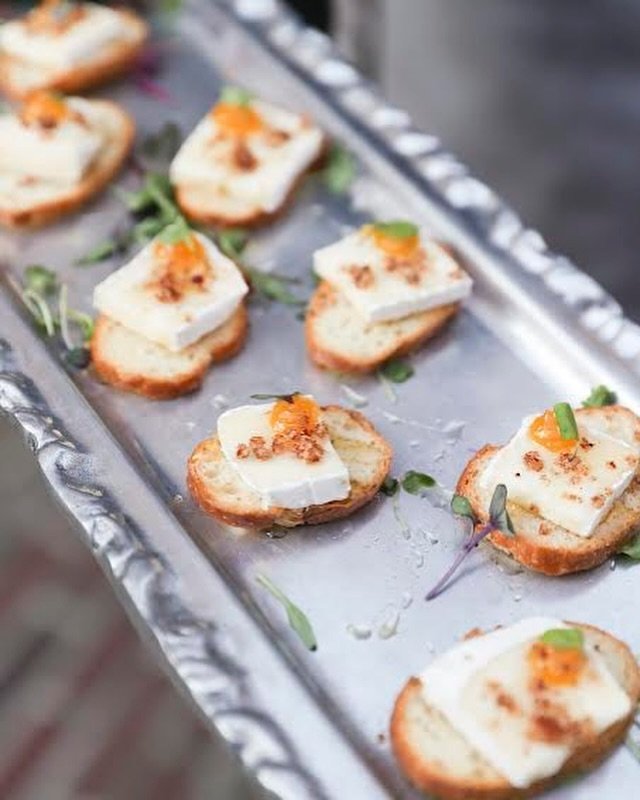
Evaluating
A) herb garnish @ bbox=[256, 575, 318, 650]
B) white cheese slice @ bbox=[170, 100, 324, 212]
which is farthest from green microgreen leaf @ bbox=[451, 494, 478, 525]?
white cheese slice @ bbox=[170, 100, 324, 212]

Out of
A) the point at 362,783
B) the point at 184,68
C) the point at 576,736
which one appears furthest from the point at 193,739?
the point at 184,68

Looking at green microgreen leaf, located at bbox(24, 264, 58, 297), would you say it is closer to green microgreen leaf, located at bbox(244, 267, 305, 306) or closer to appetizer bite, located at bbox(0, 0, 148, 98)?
green microgreen leaf, located at bbox(244, 267, 305, 306)

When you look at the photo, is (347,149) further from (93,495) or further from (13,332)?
(93,495)

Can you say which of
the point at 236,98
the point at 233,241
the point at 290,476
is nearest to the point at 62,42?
the point at 236,98

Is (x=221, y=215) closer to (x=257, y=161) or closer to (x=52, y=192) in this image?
(x=257, y=161)

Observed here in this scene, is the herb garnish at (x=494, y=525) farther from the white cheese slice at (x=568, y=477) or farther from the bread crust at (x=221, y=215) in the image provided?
the bread crust at (x=221, y=215)

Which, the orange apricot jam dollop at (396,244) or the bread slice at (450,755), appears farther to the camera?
the orange apricot jam dollop at (396,244)

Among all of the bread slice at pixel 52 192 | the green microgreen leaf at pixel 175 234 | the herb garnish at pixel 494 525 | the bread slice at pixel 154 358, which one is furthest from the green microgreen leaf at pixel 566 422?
the bread slice at pixel 52 192
